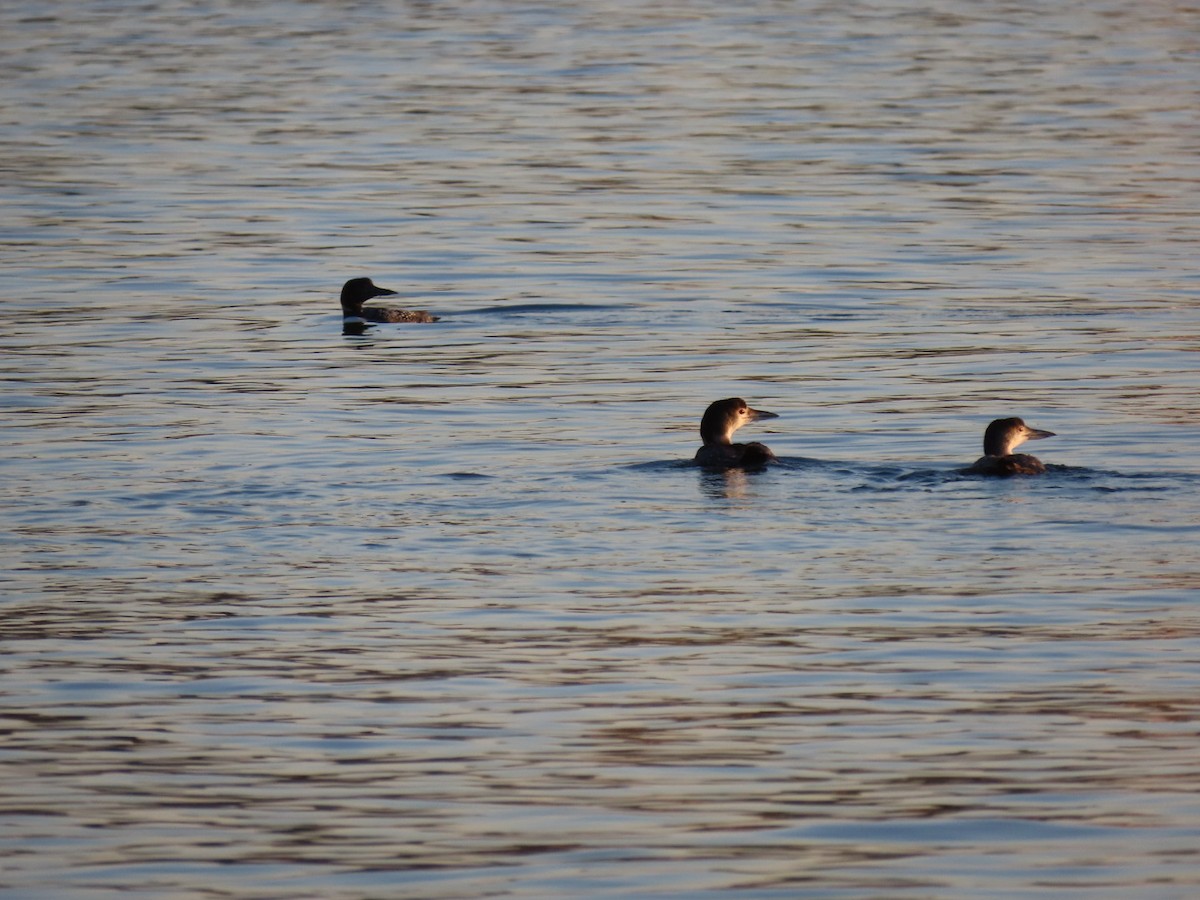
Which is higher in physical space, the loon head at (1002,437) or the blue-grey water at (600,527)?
the loon head at (1002,437)

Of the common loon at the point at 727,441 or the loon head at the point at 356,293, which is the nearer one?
the common loon at the point at 727,441

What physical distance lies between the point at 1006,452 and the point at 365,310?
9159 mm

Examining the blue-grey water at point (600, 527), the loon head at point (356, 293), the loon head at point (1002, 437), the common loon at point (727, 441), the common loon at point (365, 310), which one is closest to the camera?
the blue-grey water at point (600, 527)

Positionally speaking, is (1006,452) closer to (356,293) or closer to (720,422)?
(720,422)

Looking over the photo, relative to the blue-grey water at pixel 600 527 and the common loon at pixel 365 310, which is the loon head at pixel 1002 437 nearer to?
the blue-grey water at pixel 600 527

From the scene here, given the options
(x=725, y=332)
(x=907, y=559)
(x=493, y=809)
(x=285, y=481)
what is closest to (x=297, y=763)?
(x=493, y=809)

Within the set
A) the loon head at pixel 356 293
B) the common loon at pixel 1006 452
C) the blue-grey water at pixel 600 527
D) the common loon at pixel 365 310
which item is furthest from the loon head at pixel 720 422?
the loon head at pixel 356 293

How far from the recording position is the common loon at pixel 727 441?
14.8m

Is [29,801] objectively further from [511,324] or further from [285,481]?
[511,324]

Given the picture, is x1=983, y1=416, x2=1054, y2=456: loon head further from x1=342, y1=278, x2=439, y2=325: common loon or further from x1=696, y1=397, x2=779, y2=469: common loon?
x1=342, y1=278, x2=439, y2=325: common loon

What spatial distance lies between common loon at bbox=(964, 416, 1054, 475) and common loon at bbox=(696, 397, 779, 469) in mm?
1248

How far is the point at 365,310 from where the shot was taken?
22.5 meters

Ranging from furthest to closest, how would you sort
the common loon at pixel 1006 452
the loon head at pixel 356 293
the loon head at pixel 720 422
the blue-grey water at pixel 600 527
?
the loon head at pixel 356 293 < the loon head at pixel 720 422 < the common loon at pixel 1006 452 < the blue-grey water at pixel 600 527

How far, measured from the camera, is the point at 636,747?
944 centimetres
